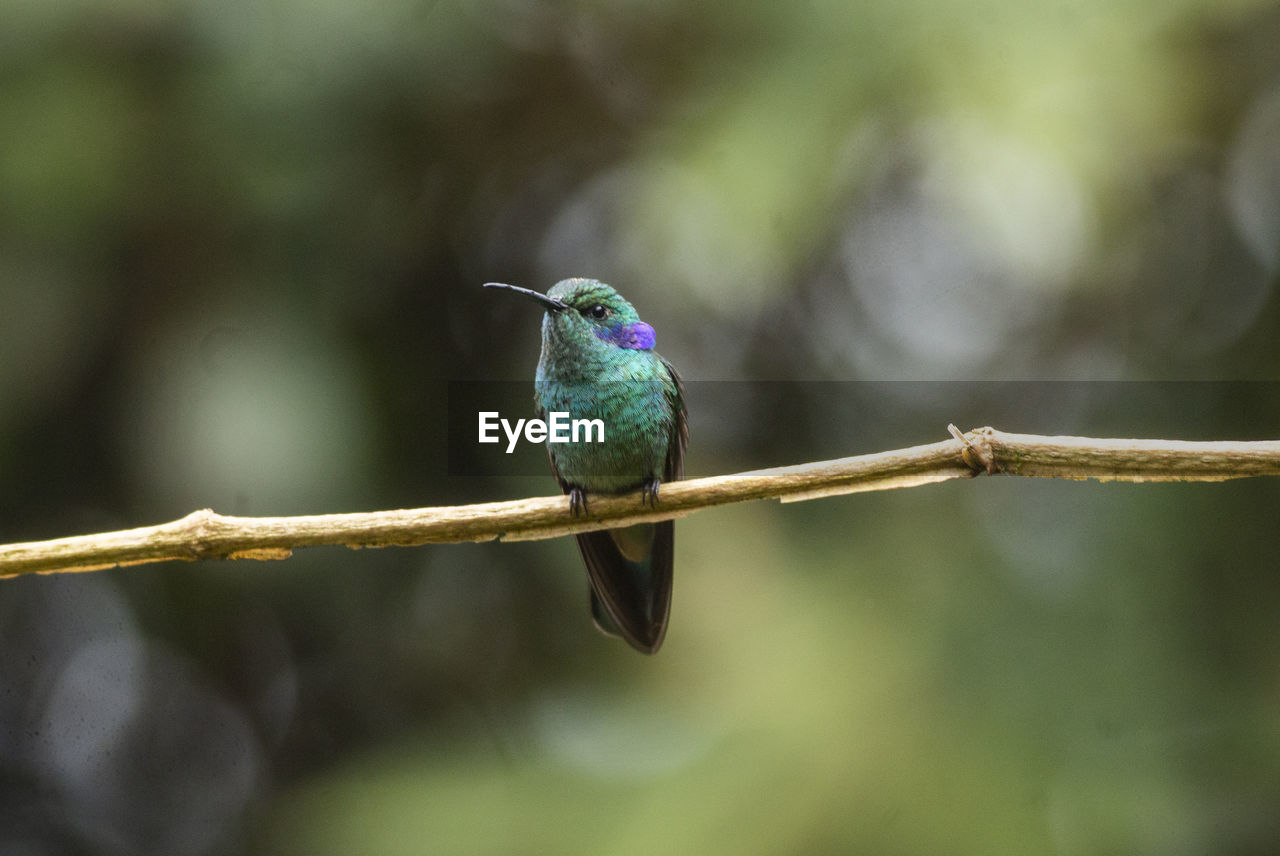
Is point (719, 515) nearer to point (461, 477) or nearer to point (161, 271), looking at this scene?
point (461, 477)

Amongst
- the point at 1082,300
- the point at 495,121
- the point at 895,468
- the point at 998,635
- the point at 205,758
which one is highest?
the point at 495,121

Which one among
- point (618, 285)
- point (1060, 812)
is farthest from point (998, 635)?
point (618, 285)

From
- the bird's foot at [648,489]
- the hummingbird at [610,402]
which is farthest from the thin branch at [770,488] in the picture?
the hummingbird at [610,402]

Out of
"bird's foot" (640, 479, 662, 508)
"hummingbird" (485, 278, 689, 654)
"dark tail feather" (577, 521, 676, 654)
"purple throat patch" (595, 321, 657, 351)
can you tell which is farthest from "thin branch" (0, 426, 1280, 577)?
"dark tail feather" (577, 521, 676, 654)

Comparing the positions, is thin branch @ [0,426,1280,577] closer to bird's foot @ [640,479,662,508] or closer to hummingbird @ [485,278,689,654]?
bird's foot @ [640,479,662,508]

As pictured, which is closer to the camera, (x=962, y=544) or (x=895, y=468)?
(x=895, y=468)

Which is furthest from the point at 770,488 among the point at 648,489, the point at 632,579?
the point at 632,579

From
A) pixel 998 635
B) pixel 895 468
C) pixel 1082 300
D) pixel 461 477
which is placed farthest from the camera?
pixel 1082 300
